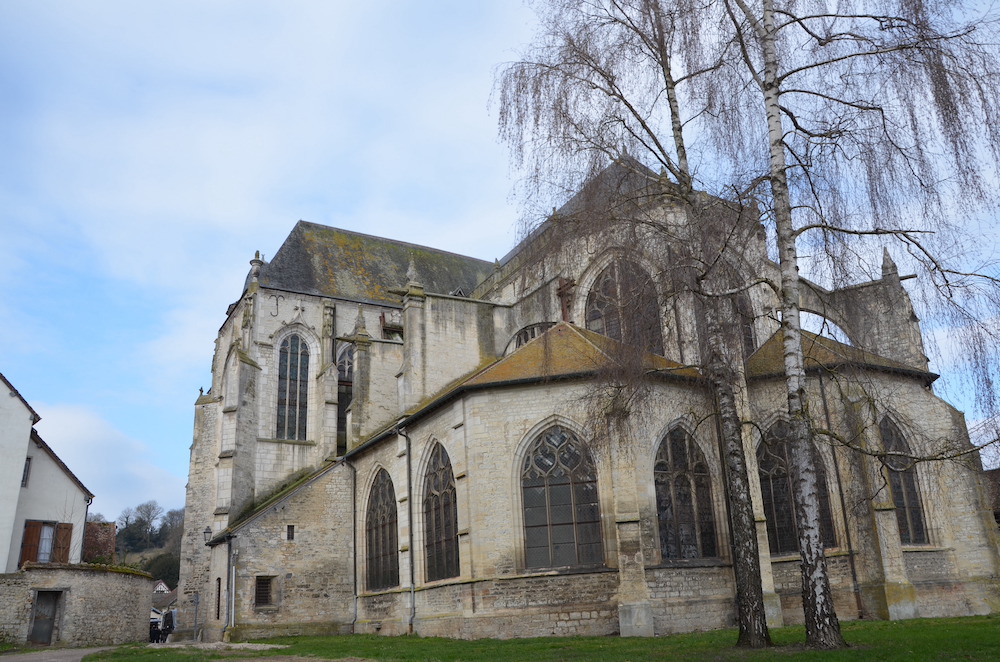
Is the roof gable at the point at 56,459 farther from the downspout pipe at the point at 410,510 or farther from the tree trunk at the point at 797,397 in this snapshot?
the tree trunk at the point at 797,397

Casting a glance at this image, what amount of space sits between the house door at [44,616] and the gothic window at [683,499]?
1607 centimetres

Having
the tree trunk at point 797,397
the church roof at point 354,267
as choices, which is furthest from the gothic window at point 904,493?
the church roof at point 354,267

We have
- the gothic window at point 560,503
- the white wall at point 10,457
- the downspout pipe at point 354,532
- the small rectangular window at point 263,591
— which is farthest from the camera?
the white wall at point 10,457

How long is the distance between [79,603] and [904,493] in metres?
20.5

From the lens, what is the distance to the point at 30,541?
2489 centimetres

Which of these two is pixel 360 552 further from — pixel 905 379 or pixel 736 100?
pixel 736 100

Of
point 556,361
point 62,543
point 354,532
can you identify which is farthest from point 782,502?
point 62,543

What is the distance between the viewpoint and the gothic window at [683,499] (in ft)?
52.2

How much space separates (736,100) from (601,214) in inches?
110

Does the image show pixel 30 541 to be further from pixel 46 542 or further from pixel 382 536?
pixel 382 536

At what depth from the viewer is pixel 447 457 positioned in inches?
719

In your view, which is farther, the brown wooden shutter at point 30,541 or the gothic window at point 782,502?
the brown wooden shutter at point 30,541

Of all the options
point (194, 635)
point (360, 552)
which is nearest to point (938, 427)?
point (360, 552)

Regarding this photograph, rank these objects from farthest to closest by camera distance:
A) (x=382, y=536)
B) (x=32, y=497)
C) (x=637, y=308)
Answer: (x=32, y=497) < (x=382, y=536) < (x=637, y=308)
